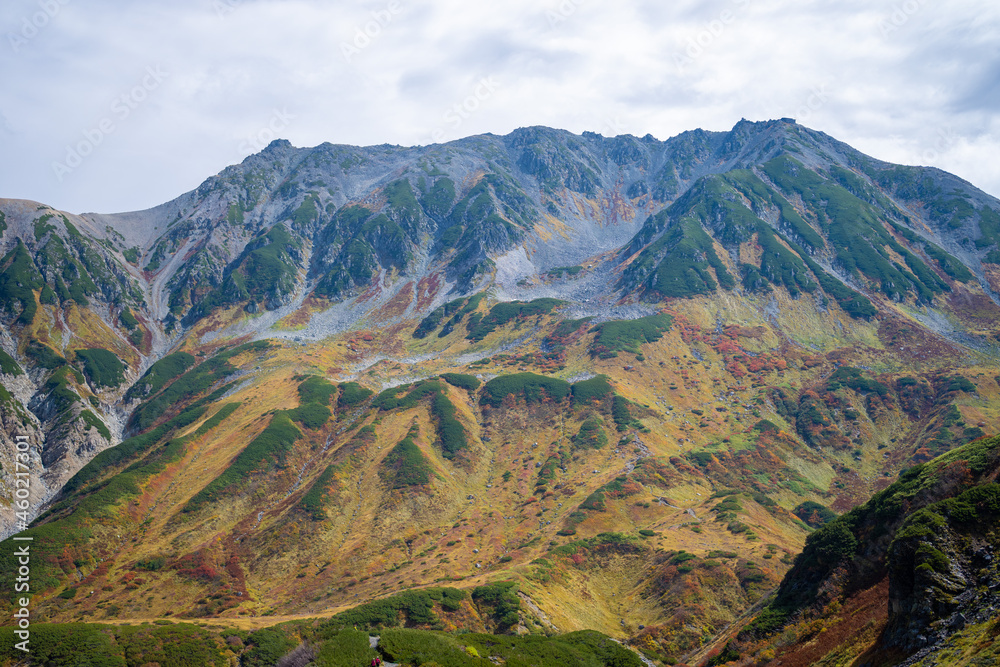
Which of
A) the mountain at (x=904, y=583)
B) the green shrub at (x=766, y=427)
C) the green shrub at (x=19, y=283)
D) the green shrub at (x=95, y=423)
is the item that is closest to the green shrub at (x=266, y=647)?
the mountain at (x=904, y=583)

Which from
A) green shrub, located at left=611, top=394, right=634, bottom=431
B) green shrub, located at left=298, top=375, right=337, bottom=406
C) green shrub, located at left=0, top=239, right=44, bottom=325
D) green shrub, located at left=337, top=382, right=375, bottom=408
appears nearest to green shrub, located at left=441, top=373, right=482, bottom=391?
green shrub, located at left=337, top=382, right=375, bottom=408

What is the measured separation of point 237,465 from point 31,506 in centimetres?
4946

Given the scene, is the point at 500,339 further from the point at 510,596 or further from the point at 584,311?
the point at 510,596

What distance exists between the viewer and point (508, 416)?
103750 mm

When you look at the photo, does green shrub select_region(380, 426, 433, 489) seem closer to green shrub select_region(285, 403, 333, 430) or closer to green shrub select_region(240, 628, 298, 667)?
green shrub select_region(285, 403, 333, 430)

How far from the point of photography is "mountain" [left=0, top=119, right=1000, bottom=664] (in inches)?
2379

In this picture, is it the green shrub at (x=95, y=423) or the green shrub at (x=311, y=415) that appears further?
the green shrub at (x=95, y=423)

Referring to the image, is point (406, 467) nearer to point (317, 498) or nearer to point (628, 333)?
point (317, 498)

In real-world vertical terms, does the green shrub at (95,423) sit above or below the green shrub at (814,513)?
above

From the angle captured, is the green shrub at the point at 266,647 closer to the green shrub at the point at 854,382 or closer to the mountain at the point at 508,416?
the mountain at the point at 508,416

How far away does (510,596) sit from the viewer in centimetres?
4956

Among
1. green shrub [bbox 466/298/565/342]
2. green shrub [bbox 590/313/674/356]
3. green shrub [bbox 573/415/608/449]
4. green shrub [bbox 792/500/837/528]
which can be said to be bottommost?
green shrub [bbox 792/500/837/528]

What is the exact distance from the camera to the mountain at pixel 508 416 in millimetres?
60438

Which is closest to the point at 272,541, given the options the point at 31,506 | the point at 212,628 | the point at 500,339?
the point at 212,628
